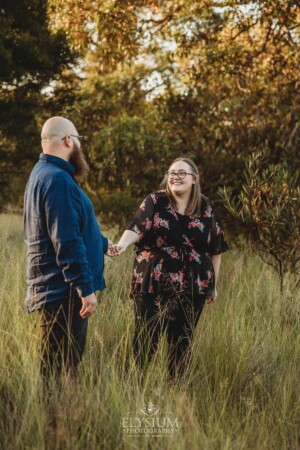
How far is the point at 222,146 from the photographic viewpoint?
10266 millimetres

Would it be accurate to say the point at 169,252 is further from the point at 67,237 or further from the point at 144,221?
the point at 67,237

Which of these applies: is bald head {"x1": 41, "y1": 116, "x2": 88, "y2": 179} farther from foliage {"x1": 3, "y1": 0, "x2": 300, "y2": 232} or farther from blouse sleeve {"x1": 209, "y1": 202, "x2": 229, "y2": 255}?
foliage {"x1": 3, "y1": 0, "x2": 300, "y2": 232}

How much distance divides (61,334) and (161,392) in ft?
2.31

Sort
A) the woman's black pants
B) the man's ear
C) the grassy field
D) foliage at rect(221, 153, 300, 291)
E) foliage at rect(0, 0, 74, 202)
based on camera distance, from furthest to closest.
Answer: foliage at rect(0, 0, 74, 202)
foliage at rect(221, 153, 300, 291)
the woman's black pants
the man's ear
the grassy field

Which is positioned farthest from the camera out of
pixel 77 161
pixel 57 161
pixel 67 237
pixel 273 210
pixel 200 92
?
pixel 200 92

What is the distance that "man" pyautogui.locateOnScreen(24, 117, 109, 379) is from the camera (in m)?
3.14

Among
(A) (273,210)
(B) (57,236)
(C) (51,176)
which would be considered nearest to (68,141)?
(C) (51,176)

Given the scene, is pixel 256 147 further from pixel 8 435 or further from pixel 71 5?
pixel 8 435

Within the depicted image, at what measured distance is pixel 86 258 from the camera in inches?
130

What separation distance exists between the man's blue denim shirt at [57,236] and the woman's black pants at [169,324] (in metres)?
0.92

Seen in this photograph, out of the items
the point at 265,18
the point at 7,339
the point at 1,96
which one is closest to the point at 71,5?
the point at 1,96

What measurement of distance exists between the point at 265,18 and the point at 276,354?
622 cm

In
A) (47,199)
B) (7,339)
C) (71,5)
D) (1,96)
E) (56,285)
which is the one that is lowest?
(7,339)

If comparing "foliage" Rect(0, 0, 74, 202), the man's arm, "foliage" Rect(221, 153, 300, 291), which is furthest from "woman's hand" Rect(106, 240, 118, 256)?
"foliage" Rect(0, 0, 74, 202)
